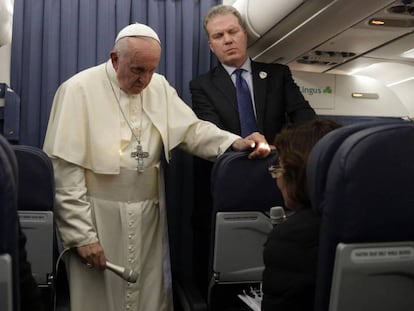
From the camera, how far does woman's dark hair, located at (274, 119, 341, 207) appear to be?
1591 millimetres

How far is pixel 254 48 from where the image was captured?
3.49 m

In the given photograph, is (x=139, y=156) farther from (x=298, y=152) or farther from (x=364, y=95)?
(x=364, y=95)

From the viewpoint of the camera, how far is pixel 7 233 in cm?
114

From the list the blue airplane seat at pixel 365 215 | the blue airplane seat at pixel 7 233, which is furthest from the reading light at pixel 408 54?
the blue airplane seat at pixel 7 233

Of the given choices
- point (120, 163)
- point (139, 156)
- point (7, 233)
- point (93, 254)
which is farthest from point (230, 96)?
point (7, 233)

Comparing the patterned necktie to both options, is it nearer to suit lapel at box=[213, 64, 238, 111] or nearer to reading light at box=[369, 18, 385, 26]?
suit lapel at box=[213, 64, 238, 111]

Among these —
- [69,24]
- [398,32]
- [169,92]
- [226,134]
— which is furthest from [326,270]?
[69,24]

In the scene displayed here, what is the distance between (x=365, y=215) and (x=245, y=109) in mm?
1800

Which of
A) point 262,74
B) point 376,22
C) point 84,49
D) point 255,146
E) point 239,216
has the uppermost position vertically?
point 376,22

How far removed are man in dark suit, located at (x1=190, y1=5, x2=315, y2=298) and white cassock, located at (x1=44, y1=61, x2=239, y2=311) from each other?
0.89 ft

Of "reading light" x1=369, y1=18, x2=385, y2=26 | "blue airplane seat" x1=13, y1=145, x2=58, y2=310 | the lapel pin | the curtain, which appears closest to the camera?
"blue airplane seat" x1=13, y1=145, x2=58, y2=310

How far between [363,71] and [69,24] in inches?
95.9

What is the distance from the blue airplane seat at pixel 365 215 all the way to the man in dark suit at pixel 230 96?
164 centimetres

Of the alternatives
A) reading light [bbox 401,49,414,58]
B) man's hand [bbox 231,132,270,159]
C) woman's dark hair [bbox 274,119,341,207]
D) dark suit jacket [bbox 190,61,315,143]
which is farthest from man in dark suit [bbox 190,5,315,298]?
woman's dark hair [bbox 274,119,341,207]
